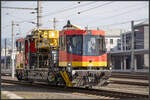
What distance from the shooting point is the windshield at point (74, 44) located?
15.4 metres

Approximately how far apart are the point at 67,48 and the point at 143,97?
5.37 m

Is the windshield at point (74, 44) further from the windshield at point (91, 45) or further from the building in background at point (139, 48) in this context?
the building in background at point (139, 48)

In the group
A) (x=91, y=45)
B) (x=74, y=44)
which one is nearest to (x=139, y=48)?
(x=91, y=45)

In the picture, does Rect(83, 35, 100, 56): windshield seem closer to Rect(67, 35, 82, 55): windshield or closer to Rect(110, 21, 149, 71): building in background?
Rect(67, 35, 82, 55): windshield

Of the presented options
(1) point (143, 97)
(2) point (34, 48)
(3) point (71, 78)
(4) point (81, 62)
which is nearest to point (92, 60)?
(4) point (81, 62)

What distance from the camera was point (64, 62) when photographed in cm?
1566

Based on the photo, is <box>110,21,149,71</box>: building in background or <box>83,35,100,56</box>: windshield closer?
<box>83,35,100,56</box>: windshield

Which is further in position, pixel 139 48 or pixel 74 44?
pixel 139 48

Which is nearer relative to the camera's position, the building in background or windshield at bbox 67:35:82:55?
windshield at bbox 67:35:82:55

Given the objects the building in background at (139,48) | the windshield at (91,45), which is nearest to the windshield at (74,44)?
the windshield at (91,45)

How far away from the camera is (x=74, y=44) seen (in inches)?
614

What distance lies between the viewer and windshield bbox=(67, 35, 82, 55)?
1544 cm

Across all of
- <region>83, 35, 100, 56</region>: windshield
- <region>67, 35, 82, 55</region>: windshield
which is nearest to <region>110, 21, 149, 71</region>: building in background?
<region>83, 35, 100, 56</region>: windshield

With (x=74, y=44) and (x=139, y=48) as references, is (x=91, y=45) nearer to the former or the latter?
(x=74, y=44)
